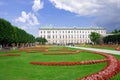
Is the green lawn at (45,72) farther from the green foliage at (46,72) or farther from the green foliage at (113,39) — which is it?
the green foliage at (113,39)

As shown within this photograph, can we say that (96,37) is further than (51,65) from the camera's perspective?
Yes

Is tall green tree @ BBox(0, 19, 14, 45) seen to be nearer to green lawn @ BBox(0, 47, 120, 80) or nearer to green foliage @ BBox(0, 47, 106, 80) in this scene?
green lawn @ BBox(0, 47, 120, 80)

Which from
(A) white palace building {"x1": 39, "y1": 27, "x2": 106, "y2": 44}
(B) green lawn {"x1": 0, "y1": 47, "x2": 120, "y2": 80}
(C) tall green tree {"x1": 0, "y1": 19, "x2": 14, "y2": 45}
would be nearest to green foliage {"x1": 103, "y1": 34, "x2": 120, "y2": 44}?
(C) tall green tree {"x1": 0, "y1": 19, "x2": 14, "y2": 45}

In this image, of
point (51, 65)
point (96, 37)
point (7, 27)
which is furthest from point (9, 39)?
point (96, 37)

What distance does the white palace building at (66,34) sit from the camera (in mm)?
154875

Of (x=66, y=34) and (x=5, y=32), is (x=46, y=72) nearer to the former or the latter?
(x=5, y=32)

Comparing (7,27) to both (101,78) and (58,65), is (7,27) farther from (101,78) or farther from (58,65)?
(101,78)

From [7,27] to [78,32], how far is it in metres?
111

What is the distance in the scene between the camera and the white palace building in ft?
508

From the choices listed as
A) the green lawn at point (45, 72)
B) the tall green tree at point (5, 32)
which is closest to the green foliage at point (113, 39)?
the tall green tree at point (5, 32)

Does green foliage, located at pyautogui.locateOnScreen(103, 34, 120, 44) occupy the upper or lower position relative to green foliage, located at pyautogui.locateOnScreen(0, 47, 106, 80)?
upper

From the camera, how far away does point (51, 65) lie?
1384 centimetres

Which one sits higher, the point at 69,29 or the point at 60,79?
the point at 69,29

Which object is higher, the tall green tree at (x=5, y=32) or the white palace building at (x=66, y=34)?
the white palace building at (x=66, y=34)
